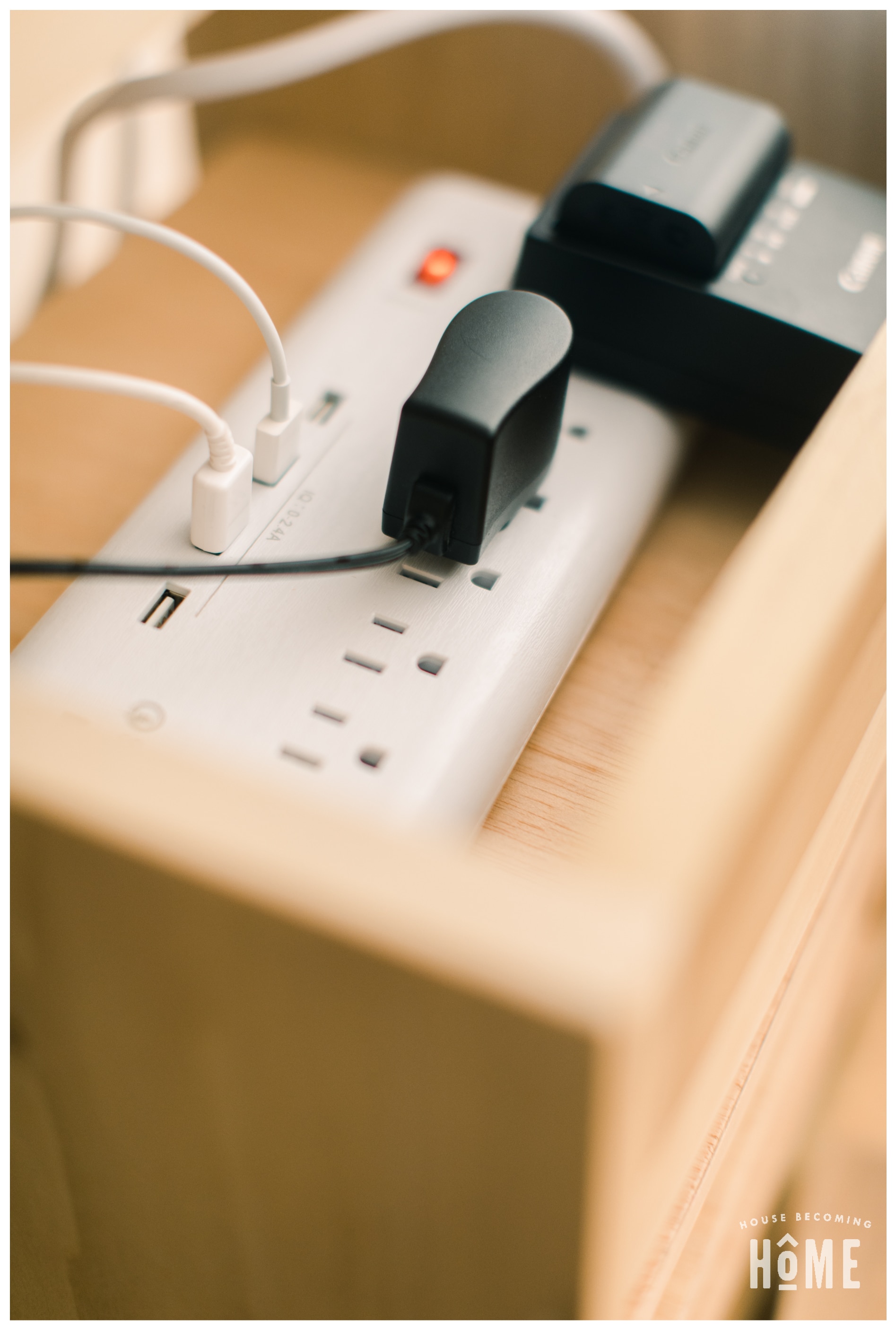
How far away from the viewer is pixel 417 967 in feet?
0.65

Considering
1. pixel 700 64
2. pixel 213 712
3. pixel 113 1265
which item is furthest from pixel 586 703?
pixel 700 64

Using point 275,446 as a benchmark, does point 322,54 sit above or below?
above

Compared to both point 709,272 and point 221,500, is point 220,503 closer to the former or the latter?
point 221,500

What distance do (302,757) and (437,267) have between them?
0.96ft

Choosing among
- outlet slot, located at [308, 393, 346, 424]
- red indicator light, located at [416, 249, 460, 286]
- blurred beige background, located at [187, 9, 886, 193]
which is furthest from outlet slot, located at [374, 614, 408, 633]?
blurred beige background, located at [187, 9, 886, 193]

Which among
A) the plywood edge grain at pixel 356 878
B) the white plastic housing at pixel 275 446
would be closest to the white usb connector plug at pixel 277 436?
the white plastic housing at pixel 275 446

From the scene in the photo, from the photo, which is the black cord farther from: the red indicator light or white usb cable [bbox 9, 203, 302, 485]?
the red indicator light

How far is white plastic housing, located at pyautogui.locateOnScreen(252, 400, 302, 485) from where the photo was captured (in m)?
0.43

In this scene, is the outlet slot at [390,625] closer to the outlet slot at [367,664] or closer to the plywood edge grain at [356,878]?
the outlet slot at [367,664]

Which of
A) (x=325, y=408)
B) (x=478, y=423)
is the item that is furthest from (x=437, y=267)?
(x=478, y=423)

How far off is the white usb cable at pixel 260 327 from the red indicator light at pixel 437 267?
5.0 inches

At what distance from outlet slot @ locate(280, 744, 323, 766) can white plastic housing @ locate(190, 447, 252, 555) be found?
3.8 inches

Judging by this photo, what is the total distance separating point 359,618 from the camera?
1.27 ft

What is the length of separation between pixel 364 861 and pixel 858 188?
0.46 meters
